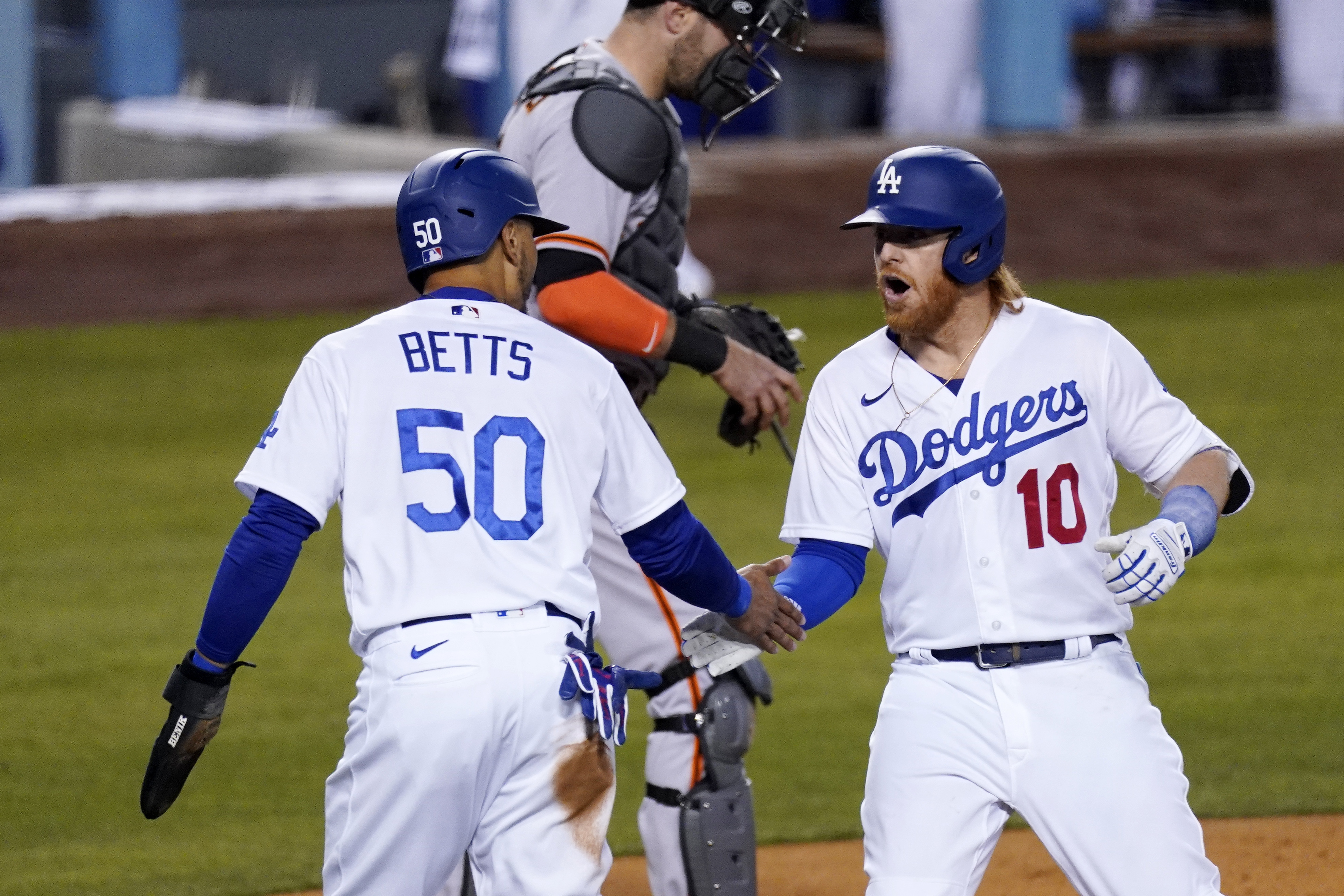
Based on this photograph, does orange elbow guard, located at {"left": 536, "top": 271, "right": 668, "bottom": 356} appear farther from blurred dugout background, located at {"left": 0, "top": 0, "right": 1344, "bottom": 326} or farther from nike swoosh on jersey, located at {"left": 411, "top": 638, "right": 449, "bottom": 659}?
blurred dugout background, located at {"left": 0, "top": 0, "right": 1344, "bottom": 326}

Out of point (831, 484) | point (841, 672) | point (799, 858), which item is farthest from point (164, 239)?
point (831, 484)

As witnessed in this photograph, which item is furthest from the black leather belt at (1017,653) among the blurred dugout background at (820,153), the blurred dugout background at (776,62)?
the blurred dugout background at (820,153)

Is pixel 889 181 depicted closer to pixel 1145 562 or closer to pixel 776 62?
pixel 1145 562

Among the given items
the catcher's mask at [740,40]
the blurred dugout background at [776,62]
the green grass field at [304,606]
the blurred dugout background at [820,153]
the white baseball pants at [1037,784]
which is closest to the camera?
the white baseball pants at [1037,784]

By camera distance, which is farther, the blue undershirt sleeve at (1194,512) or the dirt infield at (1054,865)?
the dirt infield at (1054,865)

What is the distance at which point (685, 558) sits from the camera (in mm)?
3018

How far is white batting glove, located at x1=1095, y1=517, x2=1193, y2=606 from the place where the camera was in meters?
2.88

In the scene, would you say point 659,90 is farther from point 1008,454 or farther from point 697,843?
point 697,843

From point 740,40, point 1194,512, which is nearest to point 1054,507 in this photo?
point 1194,512

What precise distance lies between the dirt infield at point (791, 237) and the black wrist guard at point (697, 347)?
977cm

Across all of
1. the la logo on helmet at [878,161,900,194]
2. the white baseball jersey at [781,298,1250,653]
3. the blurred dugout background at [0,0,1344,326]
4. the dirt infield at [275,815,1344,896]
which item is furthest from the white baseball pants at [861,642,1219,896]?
the blurred dugout background at [0,0,1344,326]

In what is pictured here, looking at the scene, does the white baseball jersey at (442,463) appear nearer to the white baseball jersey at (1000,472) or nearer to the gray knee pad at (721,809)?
the white baseball jersey at (1000,472)

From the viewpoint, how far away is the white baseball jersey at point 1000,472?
3074 millimetres

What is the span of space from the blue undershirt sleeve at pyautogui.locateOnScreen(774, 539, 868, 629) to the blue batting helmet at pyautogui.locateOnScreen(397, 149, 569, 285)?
2.72 feet
